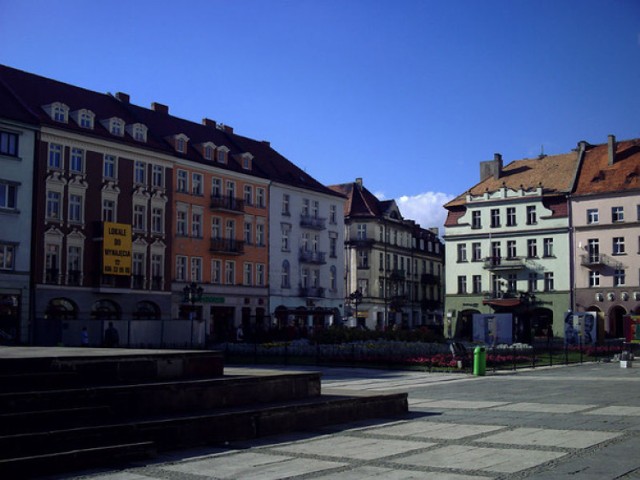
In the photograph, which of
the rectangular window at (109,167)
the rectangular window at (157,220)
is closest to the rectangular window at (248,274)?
the rectangular window at (157,220)

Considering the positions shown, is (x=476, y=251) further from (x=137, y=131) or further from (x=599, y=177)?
(x=137, y=131)

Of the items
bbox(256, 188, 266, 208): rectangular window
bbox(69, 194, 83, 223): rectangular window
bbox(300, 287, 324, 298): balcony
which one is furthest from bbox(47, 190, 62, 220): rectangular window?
bbox(300, 287, 324, 298): balcony

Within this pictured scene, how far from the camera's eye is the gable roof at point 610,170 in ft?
217

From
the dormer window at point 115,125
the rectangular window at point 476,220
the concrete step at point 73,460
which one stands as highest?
the dormer window at point 115,125

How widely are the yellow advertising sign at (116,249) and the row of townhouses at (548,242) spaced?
97.7 feet

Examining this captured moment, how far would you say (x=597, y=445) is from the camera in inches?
462

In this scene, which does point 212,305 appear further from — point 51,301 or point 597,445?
point 597,445

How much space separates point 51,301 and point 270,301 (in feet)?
68.8

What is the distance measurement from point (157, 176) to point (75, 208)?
731 cm

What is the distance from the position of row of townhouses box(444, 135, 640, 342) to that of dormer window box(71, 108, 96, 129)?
112 feet

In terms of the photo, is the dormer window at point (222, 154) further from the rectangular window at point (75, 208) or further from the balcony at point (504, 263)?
the balcony at point (504, 263)

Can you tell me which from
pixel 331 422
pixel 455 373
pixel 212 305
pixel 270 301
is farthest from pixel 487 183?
pixel 331 422

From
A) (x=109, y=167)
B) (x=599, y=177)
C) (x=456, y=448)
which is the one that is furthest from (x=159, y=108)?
(x=456, y=448)

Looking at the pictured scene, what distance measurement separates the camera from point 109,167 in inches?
2046
